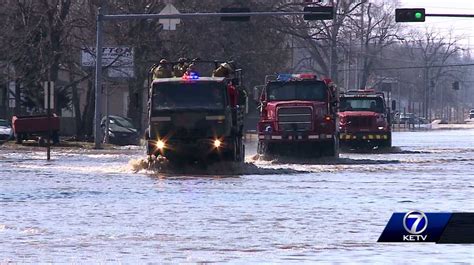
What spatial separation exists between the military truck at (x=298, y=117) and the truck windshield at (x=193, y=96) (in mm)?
7548

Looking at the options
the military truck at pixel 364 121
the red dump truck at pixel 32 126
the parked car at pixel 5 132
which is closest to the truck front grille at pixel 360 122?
the military truck at pixel 364 121

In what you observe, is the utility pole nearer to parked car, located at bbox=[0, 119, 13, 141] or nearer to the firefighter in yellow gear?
parked car, located at bbox=[0, 119, 13, 141]

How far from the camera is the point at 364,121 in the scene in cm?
5638

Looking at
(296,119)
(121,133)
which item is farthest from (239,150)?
(121,133)

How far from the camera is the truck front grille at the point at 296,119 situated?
1716 inches

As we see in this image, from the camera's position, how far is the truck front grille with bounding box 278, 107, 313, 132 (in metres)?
43.6

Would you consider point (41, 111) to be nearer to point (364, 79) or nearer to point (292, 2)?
point (292, 2)

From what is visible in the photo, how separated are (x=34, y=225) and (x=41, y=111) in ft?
175

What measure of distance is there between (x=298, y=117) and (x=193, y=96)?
8.02 meters

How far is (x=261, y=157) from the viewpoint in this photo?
45.1 m

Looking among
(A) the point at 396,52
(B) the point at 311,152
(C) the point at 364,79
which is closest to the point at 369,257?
(B) the point at 311,152

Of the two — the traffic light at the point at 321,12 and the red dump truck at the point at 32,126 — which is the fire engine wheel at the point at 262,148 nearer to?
the traffic light at the point at 321,12

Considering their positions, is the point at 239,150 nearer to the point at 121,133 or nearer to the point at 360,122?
the point at 360,122

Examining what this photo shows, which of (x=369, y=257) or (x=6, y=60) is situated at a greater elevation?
(x=6, y=60)
